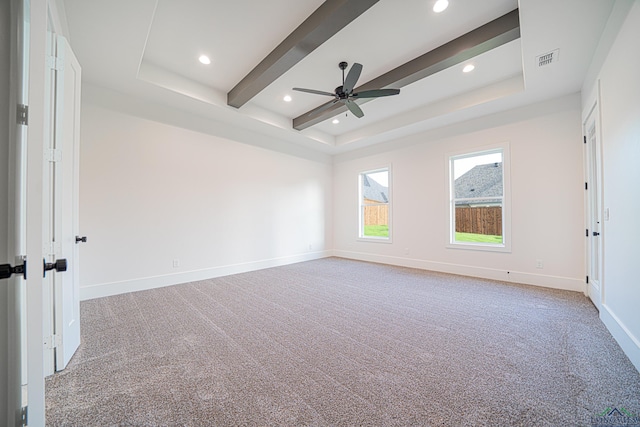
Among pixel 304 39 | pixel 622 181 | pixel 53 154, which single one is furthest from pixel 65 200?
pixel 622 181

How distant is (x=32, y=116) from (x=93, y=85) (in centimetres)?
347

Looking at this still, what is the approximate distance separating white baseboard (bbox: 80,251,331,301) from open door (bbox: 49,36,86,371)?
5.17ft

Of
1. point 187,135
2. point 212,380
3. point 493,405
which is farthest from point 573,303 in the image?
point 187,135

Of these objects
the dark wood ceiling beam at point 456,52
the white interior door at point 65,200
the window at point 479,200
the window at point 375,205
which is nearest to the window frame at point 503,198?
the window at point 479,200

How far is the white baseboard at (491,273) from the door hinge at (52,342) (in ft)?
17.0

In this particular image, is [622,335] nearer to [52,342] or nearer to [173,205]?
[52,342]

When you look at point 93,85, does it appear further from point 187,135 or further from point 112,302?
point 112,302

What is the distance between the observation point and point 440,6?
242 centimetres

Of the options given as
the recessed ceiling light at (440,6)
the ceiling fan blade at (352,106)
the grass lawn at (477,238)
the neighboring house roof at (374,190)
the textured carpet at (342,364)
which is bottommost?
the textured carpet at (342,364)

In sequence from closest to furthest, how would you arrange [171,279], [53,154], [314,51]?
[53,154] → [314,51] → [171,279]

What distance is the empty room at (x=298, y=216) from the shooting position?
1.38 metres

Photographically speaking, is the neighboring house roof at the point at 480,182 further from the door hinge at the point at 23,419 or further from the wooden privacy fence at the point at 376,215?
the door hinge at the point at 23,419

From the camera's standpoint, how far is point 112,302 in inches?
124

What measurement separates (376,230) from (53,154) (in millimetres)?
5570
